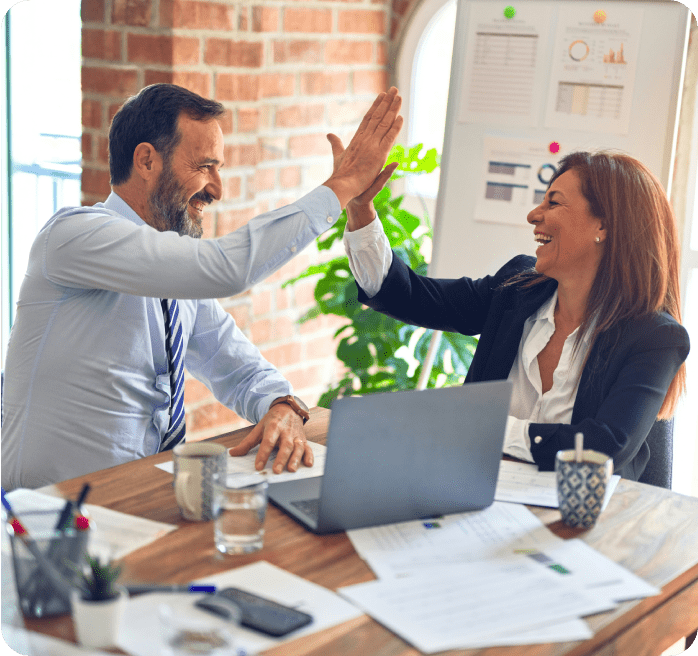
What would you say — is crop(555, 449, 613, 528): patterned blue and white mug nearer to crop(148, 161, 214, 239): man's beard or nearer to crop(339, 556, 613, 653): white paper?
crop(339, 556, 613, 653): white paper

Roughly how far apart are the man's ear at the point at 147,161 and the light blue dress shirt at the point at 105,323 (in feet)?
0.37

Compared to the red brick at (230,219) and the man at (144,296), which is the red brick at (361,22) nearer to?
the red brick at (230,219)

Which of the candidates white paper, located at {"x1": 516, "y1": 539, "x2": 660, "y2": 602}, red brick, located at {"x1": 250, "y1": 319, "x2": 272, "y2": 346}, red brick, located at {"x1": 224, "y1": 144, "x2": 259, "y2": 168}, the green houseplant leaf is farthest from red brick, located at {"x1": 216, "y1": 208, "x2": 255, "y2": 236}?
white paper, located at {"x1": 516, "y1": 539, "x2": 660, "y2": 602}

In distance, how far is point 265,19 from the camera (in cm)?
270

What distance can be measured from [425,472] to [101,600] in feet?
1.68

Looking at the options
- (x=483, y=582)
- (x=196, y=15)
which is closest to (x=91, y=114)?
(x=196, y=15)

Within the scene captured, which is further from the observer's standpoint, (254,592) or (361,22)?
(361,22)

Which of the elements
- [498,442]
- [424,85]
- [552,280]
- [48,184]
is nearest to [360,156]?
[552,280]

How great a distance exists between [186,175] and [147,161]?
86mm

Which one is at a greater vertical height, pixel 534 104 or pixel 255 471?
pixel 534 104

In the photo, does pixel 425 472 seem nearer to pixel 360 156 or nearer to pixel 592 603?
pixel 592 603

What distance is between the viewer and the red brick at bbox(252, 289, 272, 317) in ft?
9.42

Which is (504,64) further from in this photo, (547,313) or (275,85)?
(547,313)

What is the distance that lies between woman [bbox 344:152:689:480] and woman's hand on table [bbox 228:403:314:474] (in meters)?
0.39
